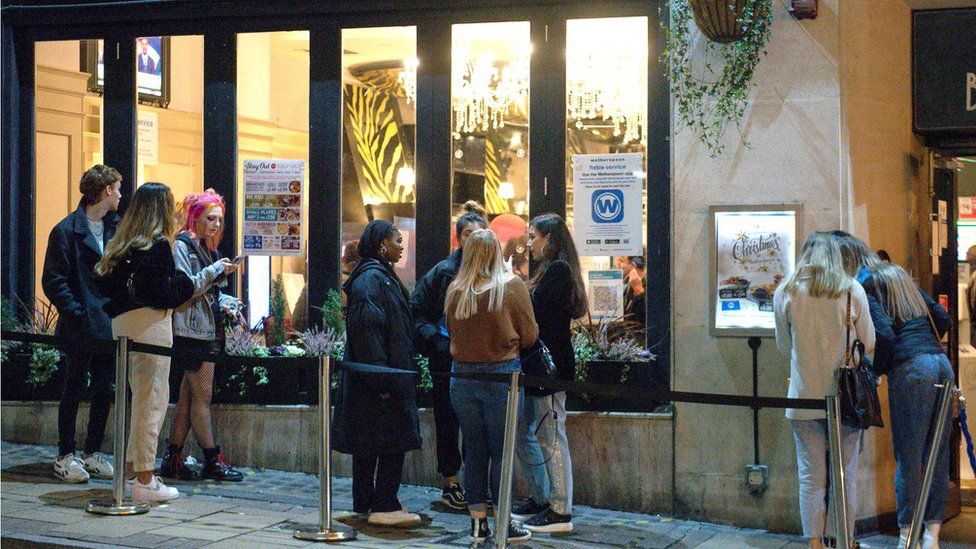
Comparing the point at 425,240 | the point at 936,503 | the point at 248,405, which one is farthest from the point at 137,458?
the point at 936,503

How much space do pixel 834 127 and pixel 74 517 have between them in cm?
564

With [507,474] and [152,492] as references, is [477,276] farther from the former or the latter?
[152,492]

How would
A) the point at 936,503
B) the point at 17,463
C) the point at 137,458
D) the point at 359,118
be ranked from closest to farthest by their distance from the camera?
1. the point at 936,503
2. the point at 137,458
3. the point at 17,463
4. the point at 359,118

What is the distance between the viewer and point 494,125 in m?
9.23

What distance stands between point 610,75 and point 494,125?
1.00 meters

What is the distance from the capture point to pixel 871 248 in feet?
26.8

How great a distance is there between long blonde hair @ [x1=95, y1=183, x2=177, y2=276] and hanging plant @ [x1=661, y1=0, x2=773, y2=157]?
142 inches

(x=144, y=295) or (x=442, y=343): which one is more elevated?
(x=144, y=295)

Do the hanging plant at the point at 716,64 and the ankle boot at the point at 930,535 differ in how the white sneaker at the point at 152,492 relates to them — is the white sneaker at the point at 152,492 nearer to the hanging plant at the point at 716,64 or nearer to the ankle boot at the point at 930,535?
the hanging plant at the point at 716,64

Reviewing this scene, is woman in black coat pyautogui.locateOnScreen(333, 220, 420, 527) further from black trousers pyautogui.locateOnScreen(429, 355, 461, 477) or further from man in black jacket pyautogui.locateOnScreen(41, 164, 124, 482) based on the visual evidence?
man in black jacket pyautogui.locateOnScreen(41, 164, 124, 482)

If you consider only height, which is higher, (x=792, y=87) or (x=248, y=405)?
(x=792, y=87)

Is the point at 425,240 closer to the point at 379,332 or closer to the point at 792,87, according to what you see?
the point at 379,332

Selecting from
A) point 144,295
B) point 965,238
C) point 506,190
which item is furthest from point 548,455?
point 965,238

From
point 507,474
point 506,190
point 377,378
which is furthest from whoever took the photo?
point 506,190
